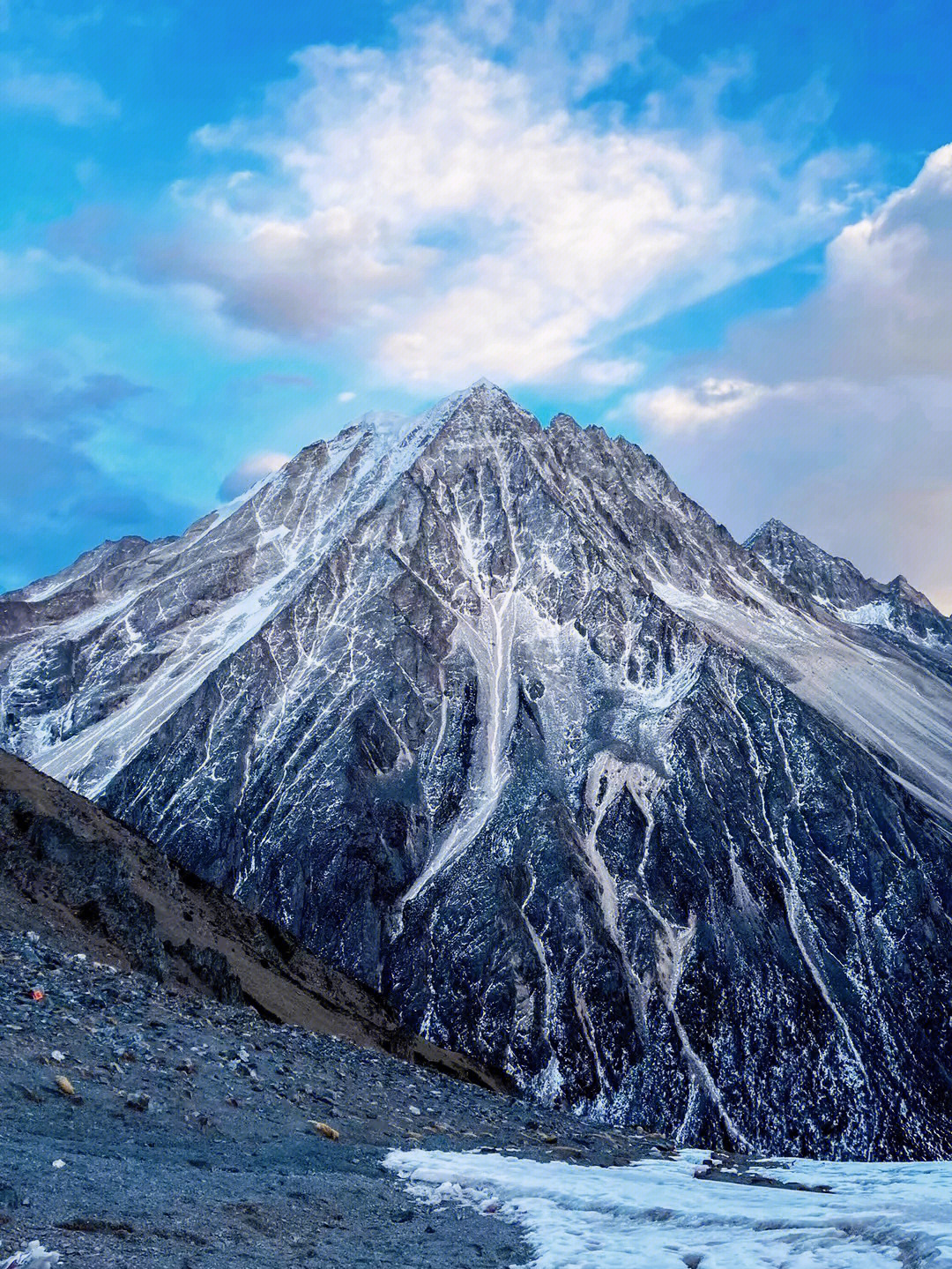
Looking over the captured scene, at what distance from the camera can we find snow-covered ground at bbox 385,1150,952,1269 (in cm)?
1209

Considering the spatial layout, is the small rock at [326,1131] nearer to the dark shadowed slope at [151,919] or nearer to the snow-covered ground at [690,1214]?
the snow-covered ground at [690,1214]

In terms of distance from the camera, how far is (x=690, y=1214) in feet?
46.4

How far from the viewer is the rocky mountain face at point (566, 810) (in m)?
116

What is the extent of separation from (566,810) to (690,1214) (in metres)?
129

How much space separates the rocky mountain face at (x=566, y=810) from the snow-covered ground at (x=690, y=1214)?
87823mm

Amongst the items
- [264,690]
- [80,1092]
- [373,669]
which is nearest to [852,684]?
[373,669]

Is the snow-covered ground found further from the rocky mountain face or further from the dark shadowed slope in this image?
the rocky mountain face

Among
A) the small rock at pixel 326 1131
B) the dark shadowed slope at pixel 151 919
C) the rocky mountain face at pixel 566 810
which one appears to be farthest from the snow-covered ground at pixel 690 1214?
the rocky mountain face at pixel 566 810

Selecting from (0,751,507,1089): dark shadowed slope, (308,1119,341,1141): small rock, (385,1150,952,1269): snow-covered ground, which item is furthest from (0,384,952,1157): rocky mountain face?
(385,1150,952,1269): snow-covered ground

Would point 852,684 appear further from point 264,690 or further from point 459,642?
point 264,690

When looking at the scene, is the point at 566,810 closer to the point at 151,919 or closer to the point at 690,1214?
the point at 151,919

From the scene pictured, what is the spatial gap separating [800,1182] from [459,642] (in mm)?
155601

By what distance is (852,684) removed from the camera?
188000 millimetres

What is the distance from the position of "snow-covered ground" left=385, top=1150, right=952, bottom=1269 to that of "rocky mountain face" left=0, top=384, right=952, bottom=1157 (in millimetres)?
87823
